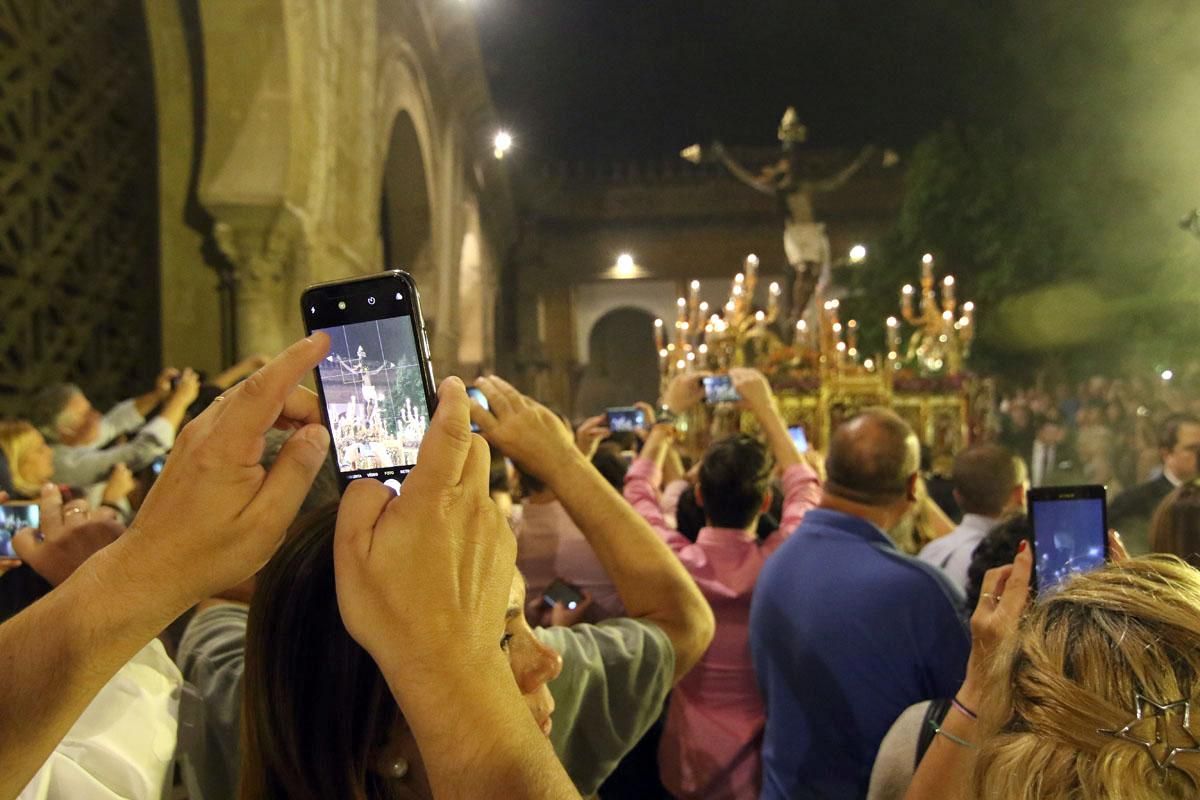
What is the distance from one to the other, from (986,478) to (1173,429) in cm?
220

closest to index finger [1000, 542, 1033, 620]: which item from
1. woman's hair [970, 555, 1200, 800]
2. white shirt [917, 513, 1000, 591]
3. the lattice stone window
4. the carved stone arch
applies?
woman's hair [970, 555, 1200, 800]

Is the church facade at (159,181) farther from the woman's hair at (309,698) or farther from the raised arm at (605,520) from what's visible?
the woman's hair at (309,698)

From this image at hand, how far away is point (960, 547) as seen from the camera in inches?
126

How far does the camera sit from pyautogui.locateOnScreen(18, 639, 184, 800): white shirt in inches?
44.4

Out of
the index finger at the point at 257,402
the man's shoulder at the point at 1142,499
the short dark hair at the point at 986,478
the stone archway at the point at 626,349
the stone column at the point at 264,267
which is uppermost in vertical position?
the stone archway at the point at 626,349

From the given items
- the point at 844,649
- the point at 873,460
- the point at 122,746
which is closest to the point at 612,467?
the point at 873,460

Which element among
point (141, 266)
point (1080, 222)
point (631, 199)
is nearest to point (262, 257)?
point (141, 266)

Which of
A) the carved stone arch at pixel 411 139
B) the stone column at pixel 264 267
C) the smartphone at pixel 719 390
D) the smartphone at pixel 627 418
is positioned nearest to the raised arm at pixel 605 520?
the smartphone at pixel 627 418

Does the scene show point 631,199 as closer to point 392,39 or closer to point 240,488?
point 392,39

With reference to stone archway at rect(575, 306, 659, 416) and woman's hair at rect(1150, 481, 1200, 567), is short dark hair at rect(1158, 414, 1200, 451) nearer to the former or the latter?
woman's hair at rect(1150, 481, 1200, 567)

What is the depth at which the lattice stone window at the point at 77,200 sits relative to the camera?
4.83 m

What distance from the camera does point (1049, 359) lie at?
17.1 m

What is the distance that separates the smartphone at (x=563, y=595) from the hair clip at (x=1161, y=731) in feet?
5.87

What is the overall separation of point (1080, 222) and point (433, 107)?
1186cm
